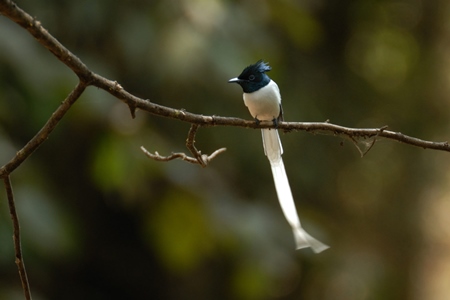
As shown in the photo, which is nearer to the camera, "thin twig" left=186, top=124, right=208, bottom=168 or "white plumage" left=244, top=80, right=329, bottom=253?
"thin twig" left=186, top=124, right=208, bottom=168

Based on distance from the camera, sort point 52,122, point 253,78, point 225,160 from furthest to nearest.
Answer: point 225,160 → point 253,78 → point 52,122

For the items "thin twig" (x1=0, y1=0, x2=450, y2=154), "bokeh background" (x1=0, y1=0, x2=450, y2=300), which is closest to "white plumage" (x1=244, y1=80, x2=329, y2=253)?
"thin twig" (x1=0, y1=0, x2=450, y2=154)

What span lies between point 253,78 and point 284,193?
70 cm

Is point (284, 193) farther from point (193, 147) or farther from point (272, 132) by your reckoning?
point (272, 132)

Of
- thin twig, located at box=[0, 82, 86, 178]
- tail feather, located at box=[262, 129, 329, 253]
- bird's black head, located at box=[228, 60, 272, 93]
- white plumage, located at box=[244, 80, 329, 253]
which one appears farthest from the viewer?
bird's black head, located at box=[228, 60, 272, 93]

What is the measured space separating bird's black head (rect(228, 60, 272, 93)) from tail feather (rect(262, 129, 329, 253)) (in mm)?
233

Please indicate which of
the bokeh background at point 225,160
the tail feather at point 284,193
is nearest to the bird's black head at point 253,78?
the tail feather at point 284,193

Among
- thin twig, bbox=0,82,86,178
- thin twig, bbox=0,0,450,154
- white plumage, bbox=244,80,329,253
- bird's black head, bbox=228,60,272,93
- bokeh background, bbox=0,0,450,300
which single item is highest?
bokeh background, bbox=0,0,450,300

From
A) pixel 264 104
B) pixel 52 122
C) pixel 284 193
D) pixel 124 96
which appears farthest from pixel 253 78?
pixel 52 122

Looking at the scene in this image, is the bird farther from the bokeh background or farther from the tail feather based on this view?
the bokeh background

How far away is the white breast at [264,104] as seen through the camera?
87.9 inches

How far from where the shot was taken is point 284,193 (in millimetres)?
1794

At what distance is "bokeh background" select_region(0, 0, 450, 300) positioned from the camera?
12.5 feet

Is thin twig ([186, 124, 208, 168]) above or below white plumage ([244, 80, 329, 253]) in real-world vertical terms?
below
